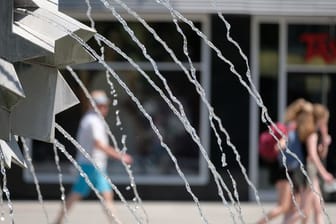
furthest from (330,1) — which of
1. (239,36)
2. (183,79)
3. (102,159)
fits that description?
(102,159)

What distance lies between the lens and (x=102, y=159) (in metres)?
11.0

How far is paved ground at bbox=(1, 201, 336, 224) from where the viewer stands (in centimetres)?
1247

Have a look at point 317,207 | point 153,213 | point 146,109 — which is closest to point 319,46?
point 146,109

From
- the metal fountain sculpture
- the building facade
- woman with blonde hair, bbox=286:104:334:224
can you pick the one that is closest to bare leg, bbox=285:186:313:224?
woman with blonde hair, bbox=286:104:334:224

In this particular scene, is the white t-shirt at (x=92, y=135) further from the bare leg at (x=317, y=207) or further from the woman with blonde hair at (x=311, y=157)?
the bare leg at (x=317, y=207)

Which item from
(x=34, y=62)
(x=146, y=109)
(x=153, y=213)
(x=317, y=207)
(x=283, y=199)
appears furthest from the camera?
(x=146, y=109)

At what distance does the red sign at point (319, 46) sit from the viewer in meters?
14.7

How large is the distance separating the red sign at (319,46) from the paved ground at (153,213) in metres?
2.40

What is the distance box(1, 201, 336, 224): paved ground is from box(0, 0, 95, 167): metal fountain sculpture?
732 cm

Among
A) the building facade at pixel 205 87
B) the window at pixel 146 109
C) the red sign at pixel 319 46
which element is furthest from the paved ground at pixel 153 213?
the red sign at pixel 319 46

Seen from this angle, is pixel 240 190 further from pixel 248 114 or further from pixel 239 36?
pixel 239 36

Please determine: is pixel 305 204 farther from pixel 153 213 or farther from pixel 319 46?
pixel 319 46

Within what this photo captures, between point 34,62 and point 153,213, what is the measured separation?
29.3ft

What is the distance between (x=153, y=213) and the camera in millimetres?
13359
